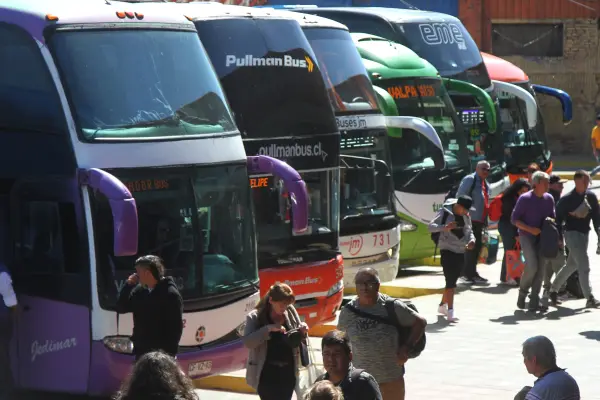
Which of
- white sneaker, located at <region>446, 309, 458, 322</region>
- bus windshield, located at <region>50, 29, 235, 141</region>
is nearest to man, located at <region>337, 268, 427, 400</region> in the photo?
bus windshield, located at <region>50, 29, 235, 141</region>

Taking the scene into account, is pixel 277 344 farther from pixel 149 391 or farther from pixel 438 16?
pixel 438 16

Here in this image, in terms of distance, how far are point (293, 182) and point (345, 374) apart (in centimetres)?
494

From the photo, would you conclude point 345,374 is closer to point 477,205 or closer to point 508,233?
point 508,233

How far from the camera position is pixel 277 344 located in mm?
10125

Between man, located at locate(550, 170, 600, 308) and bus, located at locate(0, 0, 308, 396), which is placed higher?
bus, located at locate(0, 0, 308, 396)

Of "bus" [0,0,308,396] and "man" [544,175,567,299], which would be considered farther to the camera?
"man" [544,175,567,299]

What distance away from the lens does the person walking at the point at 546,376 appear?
8422 mm

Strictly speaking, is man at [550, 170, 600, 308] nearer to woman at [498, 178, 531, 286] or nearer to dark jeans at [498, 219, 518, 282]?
woman at [498, 178, 531, 286]

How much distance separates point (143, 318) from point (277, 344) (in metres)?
1.16

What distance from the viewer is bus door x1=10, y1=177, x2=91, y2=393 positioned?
11.8 meters

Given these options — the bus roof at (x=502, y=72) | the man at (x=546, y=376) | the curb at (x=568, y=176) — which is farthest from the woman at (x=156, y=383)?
the curb at (x=568, y=176)

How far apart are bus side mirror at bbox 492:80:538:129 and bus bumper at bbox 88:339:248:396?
42.0ft

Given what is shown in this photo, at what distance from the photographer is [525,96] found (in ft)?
81.1

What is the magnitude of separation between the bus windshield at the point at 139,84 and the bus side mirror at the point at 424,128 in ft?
19.0
